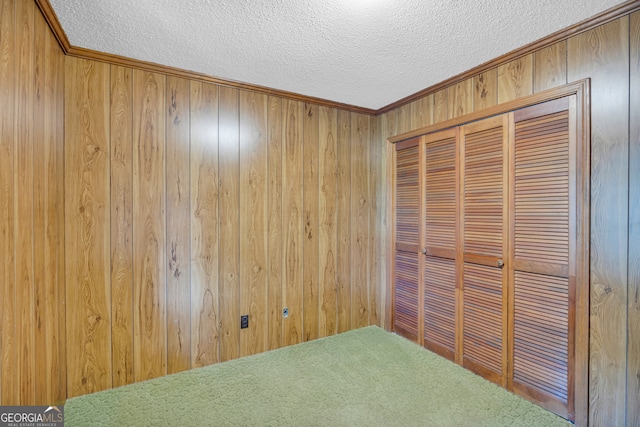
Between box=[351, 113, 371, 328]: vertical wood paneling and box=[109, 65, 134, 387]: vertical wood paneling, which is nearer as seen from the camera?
box=[109, 65, 134, 387]: vertical wood paneling

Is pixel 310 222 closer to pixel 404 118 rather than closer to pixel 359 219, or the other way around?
pixel 359 219

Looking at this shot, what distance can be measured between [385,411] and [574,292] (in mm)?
1329

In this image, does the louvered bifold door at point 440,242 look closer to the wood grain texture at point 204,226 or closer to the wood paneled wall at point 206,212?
the wood paneled wall at point 206,212

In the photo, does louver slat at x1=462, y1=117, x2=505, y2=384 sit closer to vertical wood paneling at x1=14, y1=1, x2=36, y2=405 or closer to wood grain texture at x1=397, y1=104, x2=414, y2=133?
wood grain texture at x1=397, y1=104, x2=414, y2=133

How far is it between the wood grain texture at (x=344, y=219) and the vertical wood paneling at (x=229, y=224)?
1026 mm

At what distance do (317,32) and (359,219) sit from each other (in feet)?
6.10

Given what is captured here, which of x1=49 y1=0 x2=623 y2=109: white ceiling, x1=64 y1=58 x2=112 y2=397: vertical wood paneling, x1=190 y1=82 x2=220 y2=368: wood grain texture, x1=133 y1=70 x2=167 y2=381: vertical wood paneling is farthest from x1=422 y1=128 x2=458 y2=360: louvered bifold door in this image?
x1=64 y1=58 x2=112 y2=397: vertical wood paneling

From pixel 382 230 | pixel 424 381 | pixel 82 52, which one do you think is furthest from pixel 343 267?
pixel 82 52

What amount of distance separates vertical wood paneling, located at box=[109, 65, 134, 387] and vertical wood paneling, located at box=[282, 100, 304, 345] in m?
1.19

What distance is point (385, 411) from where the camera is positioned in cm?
191

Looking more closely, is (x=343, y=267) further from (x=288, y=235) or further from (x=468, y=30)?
(x=468, y=30)

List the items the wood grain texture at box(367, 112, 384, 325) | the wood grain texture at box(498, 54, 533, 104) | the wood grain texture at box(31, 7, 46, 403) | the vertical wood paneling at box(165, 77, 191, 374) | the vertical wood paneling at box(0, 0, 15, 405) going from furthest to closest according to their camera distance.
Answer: the wood grain texture at box(367, 112, 384, 325) < the vertical wood paneling at box(165, 77, 191, 374) < the wood grain texture at box(498, 54, 533, 104) < the wood grain texture at box(31, 7, 46, 403) < the vertical wood paneling at box(0, 0, 15, 405)

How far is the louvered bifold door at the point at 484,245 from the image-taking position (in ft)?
7.07

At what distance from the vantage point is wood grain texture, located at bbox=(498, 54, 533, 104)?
6.59 ft
